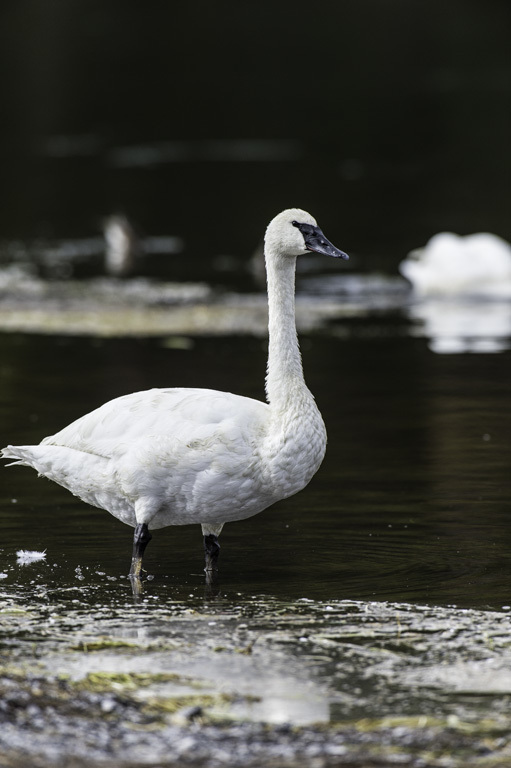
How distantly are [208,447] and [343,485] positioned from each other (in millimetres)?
2878

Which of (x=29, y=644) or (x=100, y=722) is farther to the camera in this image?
(x=29, y=644)

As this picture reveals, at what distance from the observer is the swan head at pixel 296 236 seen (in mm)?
8273

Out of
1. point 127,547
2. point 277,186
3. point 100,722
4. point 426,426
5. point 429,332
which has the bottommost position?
point 100,722

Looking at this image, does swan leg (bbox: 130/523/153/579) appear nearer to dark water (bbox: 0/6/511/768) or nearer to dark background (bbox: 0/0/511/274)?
dark water (bbox: 0/6/511/768)

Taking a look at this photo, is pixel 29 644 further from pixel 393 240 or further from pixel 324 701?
Result: pixel 393 240

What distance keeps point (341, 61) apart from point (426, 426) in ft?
231

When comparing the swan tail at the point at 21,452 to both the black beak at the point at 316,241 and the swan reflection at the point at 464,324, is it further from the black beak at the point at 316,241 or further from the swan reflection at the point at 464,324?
the swan reflection at the point at 464,324

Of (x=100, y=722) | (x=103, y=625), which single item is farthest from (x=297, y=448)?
(x=100, y=722)

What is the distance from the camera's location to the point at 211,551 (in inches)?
328

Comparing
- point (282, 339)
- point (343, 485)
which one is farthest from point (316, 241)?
point (343, 485)

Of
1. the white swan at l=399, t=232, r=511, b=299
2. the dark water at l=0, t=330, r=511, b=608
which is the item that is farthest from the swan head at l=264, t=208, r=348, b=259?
the white swan at l=399, t=232, r=511, b=299

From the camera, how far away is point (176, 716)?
225 inches

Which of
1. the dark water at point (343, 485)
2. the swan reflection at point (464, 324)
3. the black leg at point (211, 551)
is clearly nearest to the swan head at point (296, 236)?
the black leg at point (211, 551)

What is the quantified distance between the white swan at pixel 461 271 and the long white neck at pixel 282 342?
11.5 meters
